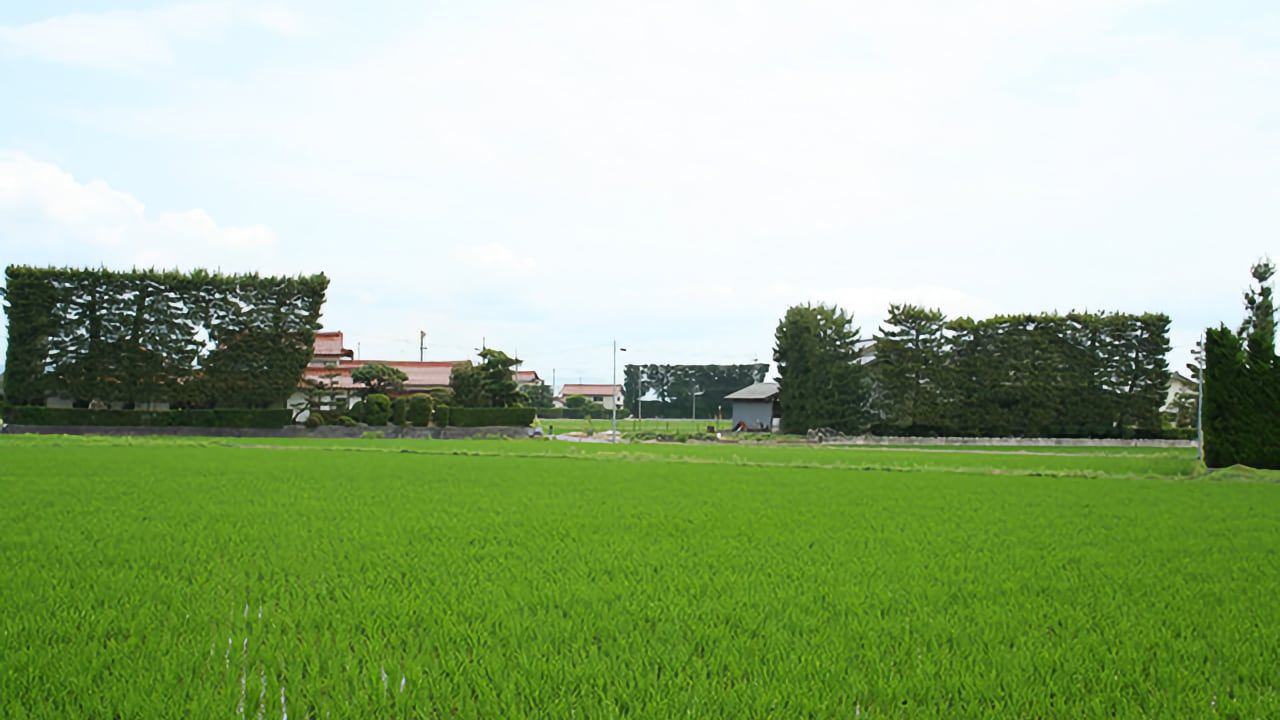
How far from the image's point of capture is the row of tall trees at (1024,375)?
140 feet

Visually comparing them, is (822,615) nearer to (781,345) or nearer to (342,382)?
(781,345)

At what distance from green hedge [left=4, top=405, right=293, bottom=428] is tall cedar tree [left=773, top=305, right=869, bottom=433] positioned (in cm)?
2711

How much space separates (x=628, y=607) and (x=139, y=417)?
4351cm

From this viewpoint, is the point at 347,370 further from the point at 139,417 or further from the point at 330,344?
the point at 139,417

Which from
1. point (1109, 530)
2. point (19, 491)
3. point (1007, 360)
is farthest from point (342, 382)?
point (1109, 530)

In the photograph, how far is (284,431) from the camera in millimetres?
44938

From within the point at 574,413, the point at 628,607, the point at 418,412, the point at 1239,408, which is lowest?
the point at 628,607


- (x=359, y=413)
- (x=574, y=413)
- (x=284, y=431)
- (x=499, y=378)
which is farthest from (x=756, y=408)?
(x=574, y=413)

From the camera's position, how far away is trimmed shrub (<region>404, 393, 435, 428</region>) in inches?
1822

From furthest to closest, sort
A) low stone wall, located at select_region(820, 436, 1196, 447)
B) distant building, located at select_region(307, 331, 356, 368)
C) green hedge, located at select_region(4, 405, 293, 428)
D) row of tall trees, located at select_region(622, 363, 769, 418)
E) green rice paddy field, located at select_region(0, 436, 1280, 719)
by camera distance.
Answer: row of tall trees, located at select_region(622, 363, 769, 418) → distant building, located at select_region(307, 331, 356, 368) → green hedge, located at select_region(4, 405, 293, 428) → low stone wall, located at select_region(820, 436, 1196, 447) → green rice paddy field, located at select_region(0, 436, 1280, 719)

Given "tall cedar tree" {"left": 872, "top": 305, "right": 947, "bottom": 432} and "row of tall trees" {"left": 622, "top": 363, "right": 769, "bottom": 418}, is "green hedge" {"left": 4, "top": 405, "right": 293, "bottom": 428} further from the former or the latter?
"row of tall trees" {"left": 622, "top": 363, "right": 769, "bottom": 418}

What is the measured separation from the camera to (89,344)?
1725 inches

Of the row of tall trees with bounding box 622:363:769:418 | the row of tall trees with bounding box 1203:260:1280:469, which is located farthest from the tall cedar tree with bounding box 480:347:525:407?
the row of tall trees with bounding box 622:363:769:418

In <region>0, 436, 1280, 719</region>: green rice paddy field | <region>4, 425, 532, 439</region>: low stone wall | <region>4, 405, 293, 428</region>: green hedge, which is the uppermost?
<region>4, 405, 293, 428</region>: green hedge
